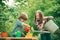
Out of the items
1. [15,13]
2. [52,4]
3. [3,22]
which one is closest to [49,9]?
[52,4]

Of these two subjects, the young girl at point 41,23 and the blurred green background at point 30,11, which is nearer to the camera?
the young girl at point 41,23

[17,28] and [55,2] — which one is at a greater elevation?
[55,2]

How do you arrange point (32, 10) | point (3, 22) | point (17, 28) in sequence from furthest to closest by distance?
point (32, 10) → point (3, 22) → point (17, 28)

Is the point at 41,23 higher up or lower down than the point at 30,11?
lower down

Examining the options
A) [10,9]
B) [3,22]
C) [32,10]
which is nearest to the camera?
[3,22]

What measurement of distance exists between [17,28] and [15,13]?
3621 millimetres

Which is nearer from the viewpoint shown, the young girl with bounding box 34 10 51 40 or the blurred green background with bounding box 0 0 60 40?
the young girl with bounding box 34 10 51 40

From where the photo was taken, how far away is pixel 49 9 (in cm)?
981

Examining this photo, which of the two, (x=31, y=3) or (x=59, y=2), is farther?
(x=31, y=3)

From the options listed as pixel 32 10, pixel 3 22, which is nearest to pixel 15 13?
pixel 32 10

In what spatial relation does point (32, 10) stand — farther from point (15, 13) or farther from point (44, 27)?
point (44, 27)

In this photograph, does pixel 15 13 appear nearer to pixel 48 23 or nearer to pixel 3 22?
pixel 3 22

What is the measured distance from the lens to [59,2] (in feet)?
31.9

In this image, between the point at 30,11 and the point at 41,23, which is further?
the point at 30,11
